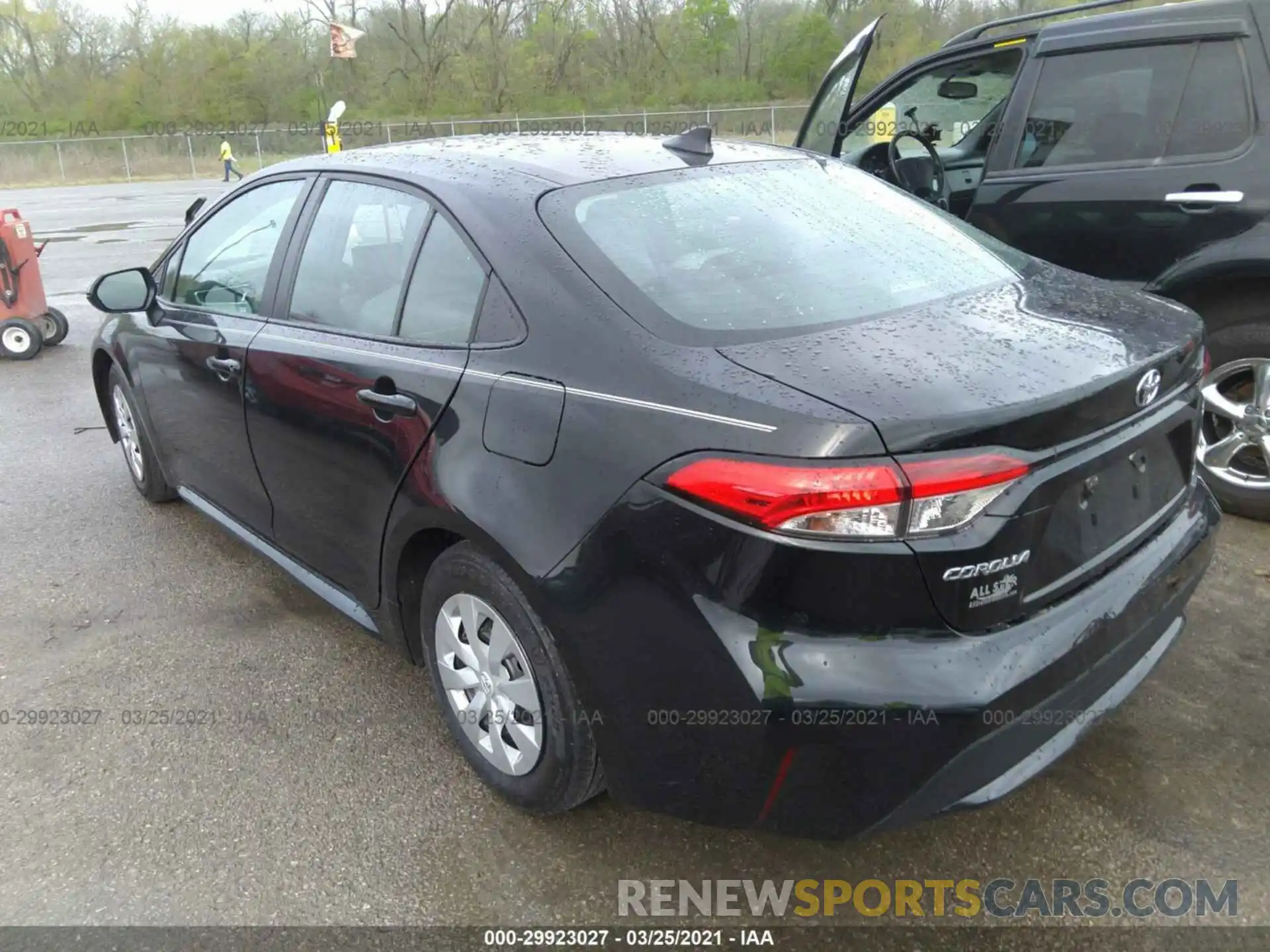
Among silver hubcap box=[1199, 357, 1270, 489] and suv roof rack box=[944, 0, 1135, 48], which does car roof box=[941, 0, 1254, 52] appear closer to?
suv roof rack box=[944, 0, 1135, 48]

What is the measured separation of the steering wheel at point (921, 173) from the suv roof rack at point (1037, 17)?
56cm

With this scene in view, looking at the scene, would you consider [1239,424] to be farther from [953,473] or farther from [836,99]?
[836,99]

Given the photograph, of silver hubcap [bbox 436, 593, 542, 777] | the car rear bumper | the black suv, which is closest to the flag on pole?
the black suv

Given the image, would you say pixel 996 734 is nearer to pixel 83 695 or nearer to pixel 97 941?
pixel 97 941

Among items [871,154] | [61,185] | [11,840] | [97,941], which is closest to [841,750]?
[97,941]

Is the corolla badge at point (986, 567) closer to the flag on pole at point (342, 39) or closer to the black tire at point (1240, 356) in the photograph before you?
the black tire at point (1240, 356)

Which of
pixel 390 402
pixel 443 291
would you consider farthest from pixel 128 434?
pixel 443 291

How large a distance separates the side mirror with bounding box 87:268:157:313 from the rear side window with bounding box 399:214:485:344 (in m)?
1.95

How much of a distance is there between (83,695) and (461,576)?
5.48 feet

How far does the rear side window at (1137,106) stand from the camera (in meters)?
3.87

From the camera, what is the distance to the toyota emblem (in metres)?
2.12

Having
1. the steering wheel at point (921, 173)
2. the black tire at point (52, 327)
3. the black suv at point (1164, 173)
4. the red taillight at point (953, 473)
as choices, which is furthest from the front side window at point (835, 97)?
the black tire at point (52, 327)

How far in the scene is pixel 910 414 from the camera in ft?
5.92

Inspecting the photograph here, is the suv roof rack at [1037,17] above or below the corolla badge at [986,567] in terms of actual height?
above
